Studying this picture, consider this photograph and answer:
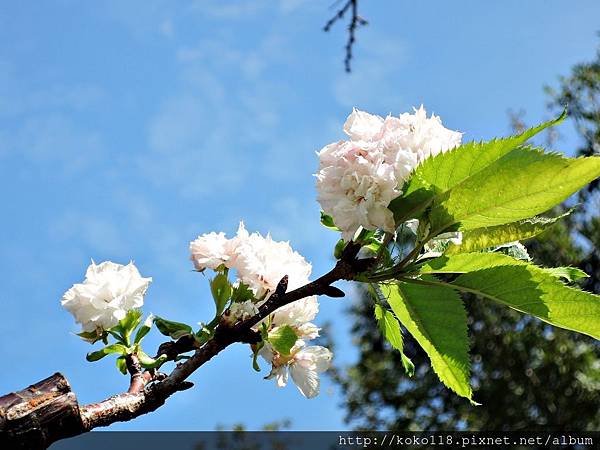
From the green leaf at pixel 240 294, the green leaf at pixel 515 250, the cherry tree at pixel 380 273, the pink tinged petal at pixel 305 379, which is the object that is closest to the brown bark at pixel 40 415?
the cherry tree at pixel 380 273

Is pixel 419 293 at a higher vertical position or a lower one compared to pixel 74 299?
lower

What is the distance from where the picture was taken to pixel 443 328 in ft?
3.49

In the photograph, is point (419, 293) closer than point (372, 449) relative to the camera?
Yes

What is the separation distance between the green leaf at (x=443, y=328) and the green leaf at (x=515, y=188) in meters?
0.12

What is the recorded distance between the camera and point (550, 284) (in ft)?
3.26

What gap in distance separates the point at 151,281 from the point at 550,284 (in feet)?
1.78

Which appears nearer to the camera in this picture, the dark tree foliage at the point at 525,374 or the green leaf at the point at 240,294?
the green leaf at the point at 240,294

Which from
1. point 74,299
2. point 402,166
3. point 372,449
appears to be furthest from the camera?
point 372,449

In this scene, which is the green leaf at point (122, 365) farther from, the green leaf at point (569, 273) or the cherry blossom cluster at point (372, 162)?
the green leaf at point (569, 273)

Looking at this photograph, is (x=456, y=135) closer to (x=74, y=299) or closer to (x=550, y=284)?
(x=550, y=284)

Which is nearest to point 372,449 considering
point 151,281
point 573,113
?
point 573,113

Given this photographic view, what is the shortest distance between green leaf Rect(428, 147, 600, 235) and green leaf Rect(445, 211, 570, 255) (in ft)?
0.26

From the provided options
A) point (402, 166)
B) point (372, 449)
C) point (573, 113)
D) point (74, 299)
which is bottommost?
point (402, 166)

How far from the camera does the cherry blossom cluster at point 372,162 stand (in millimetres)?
979
